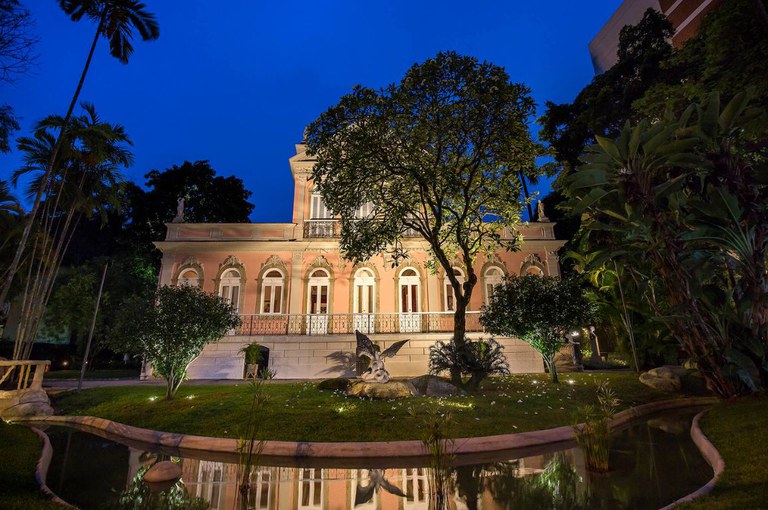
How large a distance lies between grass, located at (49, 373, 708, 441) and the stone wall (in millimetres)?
3088

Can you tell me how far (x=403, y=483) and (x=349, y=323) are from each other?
11.4 meters

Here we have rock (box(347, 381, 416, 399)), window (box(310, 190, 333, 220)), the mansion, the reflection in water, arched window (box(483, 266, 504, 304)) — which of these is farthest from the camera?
window (box(310, 190, 333, 220))

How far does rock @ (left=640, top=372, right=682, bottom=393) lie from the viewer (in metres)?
11.4

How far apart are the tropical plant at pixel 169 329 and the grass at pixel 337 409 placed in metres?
0.95

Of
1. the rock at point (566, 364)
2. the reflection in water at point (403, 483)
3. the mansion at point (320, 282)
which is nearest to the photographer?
the reflection in water at point (403, 483)

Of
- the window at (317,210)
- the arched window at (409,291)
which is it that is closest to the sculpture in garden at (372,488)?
the arched window at (409,291)

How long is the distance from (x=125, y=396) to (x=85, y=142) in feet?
28.7

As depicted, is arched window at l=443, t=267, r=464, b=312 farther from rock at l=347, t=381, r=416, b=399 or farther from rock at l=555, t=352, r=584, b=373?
rock at l=347, t=381, r=416, b=399

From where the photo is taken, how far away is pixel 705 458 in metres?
5.37

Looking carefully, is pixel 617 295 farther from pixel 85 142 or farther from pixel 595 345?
pixel 85 142

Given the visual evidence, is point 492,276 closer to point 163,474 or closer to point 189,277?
point 189,277

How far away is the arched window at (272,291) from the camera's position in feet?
56.3

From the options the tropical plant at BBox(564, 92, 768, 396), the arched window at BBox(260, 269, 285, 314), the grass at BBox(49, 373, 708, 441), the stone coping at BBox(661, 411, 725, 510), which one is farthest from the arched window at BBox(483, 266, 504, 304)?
the stone coping at BBox(661, 411, 725, 510)

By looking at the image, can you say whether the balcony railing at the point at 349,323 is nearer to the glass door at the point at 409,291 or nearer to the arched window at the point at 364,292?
the arched window at the point at 364,292
